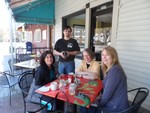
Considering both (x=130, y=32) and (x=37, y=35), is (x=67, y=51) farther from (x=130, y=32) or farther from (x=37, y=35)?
(x=37, y=35)

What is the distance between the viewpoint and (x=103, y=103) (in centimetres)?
160

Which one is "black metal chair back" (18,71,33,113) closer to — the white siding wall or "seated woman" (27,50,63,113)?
"seated woman" (27,50,63,113)

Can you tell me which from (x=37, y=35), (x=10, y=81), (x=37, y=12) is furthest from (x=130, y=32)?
(x=37, y=35)

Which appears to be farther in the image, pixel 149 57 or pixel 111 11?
pixel 111 11

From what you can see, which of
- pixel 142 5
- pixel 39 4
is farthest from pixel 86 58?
pixel 39 4

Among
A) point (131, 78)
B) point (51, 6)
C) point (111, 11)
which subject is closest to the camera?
point (131, 78)

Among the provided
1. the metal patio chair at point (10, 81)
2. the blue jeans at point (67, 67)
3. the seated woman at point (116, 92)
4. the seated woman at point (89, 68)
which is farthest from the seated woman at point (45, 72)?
the metal patio chair at point (10, 81)

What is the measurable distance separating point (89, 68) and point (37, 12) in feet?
14.2

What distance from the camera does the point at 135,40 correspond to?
265 cm

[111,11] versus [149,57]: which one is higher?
[111,11]

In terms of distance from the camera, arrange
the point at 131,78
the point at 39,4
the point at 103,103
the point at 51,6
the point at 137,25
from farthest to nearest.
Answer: the point at 51,6 → the point at 39,4 → the point at 131,78 → the point at 137,25 → the point at 103,103

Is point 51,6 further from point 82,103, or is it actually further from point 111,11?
point 82,103

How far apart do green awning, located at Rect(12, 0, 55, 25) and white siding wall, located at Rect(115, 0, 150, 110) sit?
3.59 meters

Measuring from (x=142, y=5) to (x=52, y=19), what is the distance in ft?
14.7
